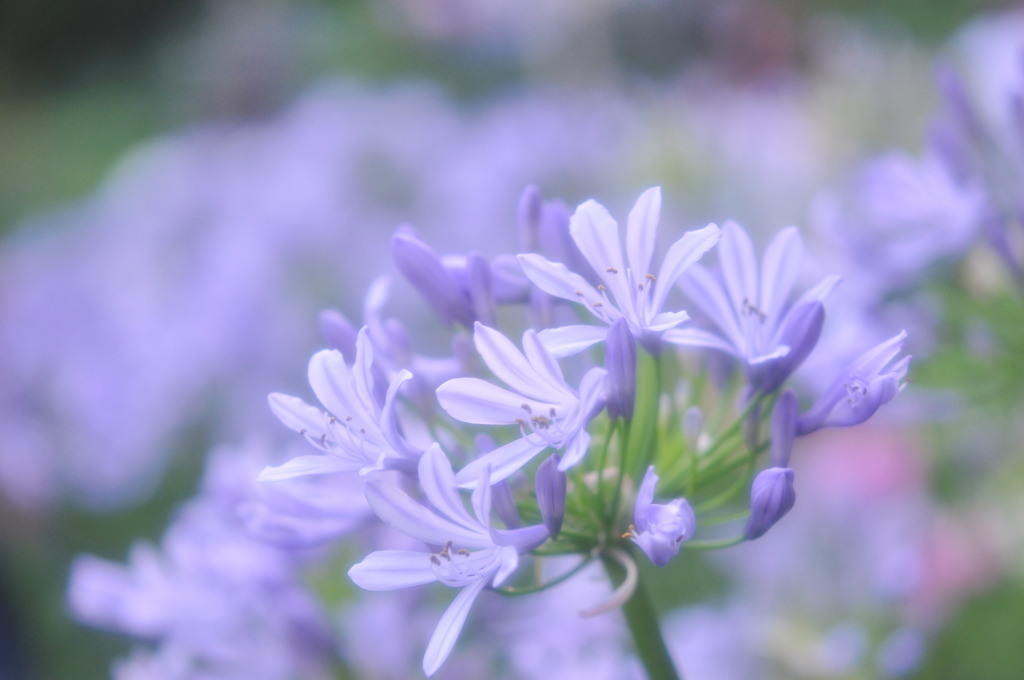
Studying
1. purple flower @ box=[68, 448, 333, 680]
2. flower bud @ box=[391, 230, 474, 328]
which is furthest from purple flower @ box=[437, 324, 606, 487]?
purple flower @ box=[68, 448, 333, 680]

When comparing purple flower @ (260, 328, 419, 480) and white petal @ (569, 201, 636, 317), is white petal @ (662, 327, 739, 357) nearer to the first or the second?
white petal @ (569, 201, 636, 317)

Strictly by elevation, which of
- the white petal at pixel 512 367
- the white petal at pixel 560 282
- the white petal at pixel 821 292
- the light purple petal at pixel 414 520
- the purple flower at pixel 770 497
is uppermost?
the white petal at pixel 560 282

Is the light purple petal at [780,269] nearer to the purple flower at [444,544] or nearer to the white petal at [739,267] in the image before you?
the white petal at [739,267]

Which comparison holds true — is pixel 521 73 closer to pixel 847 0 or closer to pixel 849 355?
pixel 847 0

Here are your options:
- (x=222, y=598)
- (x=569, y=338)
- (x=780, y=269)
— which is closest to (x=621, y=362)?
(x=569, y=338)

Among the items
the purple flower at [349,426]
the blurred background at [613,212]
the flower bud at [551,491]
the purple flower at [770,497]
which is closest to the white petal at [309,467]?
the purple flower at [349,426]
